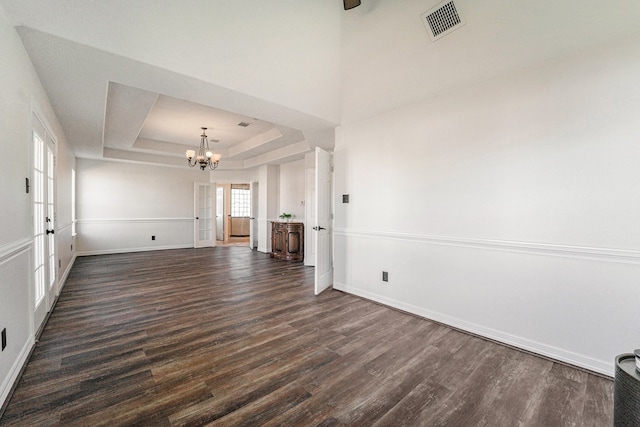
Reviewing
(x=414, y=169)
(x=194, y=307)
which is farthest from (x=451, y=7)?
(x=194, y=307)

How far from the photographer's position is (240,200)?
38.7 ft

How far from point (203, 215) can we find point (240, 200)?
3.04 meters

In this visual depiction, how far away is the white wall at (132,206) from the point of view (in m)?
6.99

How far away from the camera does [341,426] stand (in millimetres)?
1610

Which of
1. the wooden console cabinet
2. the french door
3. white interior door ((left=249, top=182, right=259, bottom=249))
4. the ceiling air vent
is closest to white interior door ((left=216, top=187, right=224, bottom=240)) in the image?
white interior door ((left=249, top=182, right=259, bottom=249))

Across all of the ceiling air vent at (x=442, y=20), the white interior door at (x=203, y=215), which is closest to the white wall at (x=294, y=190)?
the white interior door at (x=203, y=215)

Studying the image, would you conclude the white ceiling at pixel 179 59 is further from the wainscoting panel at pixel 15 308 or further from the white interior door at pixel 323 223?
the wainscoting panel at pixel 15 308

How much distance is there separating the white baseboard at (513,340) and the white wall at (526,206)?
0.04ft

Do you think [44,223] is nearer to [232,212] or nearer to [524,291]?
[524,291]

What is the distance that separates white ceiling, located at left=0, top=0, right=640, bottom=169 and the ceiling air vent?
5 centimetres

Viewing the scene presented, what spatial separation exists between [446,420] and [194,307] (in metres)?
2.96

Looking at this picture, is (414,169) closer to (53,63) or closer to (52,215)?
(53,63)

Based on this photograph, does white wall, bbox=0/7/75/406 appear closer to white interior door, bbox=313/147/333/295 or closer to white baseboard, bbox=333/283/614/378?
white interior door, bbox=313/147/333/295

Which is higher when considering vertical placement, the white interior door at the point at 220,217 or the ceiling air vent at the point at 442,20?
the ceiling air vent at the point at 442,20
